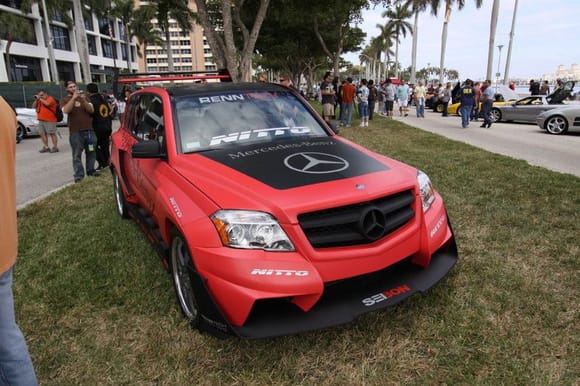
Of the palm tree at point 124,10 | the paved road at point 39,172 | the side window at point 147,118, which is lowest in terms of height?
the paved road at point 39,172

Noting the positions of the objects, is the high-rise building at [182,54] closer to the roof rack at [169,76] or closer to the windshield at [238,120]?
the roof rack at [169,76]

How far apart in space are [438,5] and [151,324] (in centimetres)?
4747

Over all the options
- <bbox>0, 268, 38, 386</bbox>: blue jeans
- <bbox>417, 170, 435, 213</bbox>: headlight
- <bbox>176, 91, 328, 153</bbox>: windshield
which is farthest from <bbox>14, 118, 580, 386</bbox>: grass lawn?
<bbox>176, 91, 328, 153</bbox>: windshield

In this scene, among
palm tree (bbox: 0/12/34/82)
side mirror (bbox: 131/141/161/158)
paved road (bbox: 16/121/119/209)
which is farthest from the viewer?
palm tree (bbox: 0/12/34/82)

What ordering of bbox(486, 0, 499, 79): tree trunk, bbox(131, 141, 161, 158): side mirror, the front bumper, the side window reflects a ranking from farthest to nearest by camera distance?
1. bbox(486, 0, 499, 79): tree trunk
2. the side window
3. bbox(131, 141, 161, 158): side mirror
4. the front bumper

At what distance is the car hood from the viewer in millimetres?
2560

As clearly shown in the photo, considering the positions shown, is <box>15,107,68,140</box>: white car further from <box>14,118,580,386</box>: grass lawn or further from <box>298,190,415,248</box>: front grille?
<box>298,190,415,248</box>: front grille

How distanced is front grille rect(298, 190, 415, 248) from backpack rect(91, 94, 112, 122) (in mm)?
7448

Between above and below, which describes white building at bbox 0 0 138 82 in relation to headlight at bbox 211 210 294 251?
above

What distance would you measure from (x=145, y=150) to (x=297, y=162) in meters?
1.26

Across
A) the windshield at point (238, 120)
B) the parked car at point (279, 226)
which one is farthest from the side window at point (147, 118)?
the windshield at point (238, 120)

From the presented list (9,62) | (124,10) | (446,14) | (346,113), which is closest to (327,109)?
(346,113)

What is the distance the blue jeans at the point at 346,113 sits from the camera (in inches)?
632

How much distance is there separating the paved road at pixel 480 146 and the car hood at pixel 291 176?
525cm
